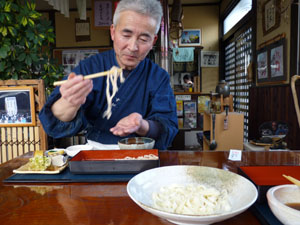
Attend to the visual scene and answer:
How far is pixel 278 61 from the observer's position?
123 inches

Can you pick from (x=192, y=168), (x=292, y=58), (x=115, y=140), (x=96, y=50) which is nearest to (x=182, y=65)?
(x=96, y=50)

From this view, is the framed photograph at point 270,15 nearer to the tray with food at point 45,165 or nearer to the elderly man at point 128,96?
the elderly man at point 128,96

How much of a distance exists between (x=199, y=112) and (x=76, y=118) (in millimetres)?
5126

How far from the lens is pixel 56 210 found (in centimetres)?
72

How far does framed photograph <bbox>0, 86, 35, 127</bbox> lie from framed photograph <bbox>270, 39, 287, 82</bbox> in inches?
117

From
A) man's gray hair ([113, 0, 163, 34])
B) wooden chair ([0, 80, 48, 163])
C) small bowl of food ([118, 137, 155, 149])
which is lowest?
wooden chair ([0, 80, 48, 163])

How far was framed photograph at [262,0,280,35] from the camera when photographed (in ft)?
10.2

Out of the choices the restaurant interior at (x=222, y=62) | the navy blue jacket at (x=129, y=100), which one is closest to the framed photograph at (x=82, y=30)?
the restaurant interior at (x=222, y=62)

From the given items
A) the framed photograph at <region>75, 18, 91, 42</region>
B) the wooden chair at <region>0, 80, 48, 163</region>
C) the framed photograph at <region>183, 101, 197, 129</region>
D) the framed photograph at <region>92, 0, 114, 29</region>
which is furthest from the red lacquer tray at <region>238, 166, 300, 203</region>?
the framed photograph at <region>75, 18, 91, 42</region>

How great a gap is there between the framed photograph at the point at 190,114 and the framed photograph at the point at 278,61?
9.54 feet

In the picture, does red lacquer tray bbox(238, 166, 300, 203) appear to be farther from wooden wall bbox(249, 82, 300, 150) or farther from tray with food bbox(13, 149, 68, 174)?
wooden wall bbox(249, 82, 300, 150)

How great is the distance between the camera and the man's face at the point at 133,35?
143 centimetres

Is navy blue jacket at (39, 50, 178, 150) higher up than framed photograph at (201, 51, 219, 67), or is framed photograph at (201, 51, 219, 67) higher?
framed photograph at (201, 51, 219, 67)

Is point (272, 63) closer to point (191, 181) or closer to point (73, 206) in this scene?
point (191, 181)
